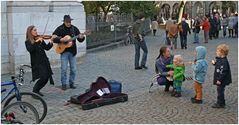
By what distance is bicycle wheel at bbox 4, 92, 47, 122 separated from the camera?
6.54 metres

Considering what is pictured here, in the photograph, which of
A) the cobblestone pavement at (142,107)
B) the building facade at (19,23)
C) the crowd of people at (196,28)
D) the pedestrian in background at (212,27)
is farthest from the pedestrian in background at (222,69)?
the pedestrian in background at (212,27)

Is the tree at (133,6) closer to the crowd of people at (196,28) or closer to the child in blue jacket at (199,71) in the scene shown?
the crowd of people at (196,28)

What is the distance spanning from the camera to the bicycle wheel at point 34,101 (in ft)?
21.4

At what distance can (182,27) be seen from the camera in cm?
1986

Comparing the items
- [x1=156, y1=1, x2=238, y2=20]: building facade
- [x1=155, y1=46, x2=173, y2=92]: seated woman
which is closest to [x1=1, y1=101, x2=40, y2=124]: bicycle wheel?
[x1=155, y1=46, x2=173, y2=92]: seated woman

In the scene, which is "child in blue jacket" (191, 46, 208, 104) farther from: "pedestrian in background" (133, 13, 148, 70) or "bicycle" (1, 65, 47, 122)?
"pedestrian in background" (133, 13, 148, 70)

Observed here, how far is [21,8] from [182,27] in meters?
9.61

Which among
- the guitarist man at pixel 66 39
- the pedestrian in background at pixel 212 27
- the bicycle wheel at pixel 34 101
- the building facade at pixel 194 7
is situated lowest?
the bicycle wheel at pixel 34 101

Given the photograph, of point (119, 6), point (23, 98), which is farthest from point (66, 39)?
point (119, 6)

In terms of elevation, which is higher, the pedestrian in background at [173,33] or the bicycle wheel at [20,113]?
the pedestrian in background at [173,33]

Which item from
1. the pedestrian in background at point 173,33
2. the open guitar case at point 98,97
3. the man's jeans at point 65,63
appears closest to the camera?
the open guitar case at point 98,97

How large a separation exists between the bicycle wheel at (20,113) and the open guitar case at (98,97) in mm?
1288

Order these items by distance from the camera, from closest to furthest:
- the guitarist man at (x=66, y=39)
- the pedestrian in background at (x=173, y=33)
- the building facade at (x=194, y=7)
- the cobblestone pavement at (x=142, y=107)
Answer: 1. the cobblestone pavement at (x=142, y=107)
2. the guitarist man at (x=66, y=39)
3. the pedestrian in background at (x=173, y=33)
4. the building facade at (x=194, y=7)

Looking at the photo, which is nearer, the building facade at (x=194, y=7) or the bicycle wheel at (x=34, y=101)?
the bicycle wheel at (x=34, y=101)
